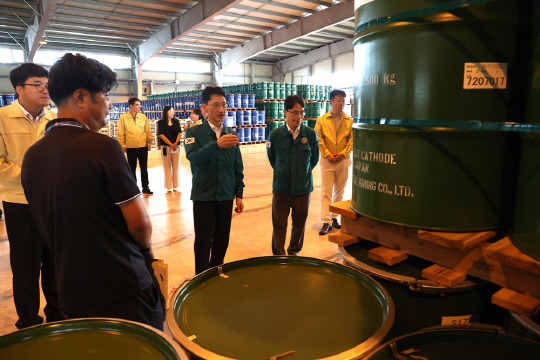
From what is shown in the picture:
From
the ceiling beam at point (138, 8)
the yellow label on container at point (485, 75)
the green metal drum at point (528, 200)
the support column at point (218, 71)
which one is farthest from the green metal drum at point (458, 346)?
the support column at point (218, 71)

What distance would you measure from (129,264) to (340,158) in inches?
148

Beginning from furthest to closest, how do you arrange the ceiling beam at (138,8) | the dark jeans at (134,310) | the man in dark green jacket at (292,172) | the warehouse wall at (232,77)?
the warehouse wall at (232,77) → the ceiling beam at (138,8) → the man in dark green jacket at (292,172) → the dark jeans at (134,310)

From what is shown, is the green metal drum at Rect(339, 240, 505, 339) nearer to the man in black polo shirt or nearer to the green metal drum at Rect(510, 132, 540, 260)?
the green metal drum at Rect(510, 132, 540, 260)

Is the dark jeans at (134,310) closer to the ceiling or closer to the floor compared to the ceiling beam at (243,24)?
closer to the floor

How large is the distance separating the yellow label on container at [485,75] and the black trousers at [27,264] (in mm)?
2878

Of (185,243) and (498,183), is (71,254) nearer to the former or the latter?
(498,183)

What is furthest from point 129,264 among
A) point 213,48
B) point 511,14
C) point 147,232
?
point 213,48

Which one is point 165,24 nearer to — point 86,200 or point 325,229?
point 325,229

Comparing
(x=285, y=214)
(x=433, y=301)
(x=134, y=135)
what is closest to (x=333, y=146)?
(x=285, y=214)

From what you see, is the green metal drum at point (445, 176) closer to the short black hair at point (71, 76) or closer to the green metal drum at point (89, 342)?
the green metal drum at point (89, 342)

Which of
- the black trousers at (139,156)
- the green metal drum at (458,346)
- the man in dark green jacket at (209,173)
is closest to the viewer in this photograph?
the green metal drum at (458,346)

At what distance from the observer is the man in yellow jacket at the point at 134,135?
24.5 ft

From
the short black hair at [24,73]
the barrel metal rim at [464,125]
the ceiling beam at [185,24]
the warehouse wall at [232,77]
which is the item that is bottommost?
the barrel metal rim at [464,125]

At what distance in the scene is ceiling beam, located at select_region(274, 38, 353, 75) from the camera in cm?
2244
